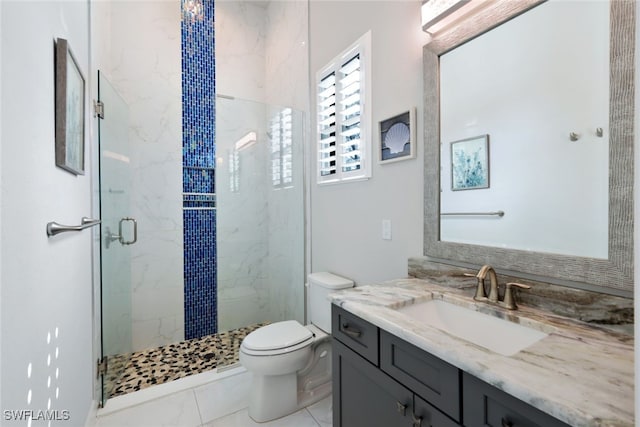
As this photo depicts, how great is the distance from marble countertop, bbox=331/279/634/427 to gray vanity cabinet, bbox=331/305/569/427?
0.04 m

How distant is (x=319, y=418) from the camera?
5.68 feet

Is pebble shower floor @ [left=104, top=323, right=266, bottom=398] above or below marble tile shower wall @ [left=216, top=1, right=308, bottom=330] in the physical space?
below

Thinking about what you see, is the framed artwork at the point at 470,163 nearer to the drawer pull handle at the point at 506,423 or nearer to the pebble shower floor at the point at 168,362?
the drawer pull handle at the point at 506,423

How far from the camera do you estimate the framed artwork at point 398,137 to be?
4.86 feet

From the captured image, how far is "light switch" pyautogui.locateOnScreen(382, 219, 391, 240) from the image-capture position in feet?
5.36

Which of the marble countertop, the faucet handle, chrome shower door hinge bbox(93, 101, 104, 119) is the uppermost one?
chrome shower door hinge bbox(93, 101, 104, 119)

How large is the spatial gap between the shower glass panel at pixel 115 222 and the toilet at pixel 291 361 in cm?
102

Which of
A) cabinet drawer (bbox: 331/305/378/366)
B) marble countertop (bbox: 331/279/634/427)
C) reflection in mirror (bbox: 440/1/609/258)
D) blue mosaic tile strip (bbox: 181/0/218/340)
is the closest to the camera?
marble countertop (bbox: 331/279/634/427)

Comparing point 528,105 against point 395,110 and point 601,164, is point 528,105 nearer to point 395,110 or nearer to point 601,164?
point 601,164

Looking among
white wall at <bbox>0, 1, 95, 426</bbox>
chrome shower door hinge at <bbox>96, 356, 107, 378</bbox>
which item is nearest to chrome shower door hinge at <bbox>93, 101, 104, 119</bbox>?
white wall at <bbox>0, 1, 95, 426</bbox>

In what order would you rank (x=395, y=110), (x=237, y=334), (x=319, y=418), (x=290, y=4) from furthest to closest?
(x=290, y=4) → (x=237, y=334) → (x=319, y=418) → (x=395, y=110)

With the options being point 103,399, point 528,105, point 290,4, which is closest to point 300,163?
point 290,4

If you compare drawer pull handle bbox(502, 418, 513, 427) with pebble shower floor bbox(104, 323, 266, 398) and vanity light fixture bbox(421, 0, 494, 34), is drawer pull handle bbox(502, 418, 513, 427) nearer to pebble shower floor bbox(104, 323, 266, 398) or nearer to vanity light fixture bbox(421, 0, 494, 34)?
vanity light fixture bbox(421, 0, 494, 34)

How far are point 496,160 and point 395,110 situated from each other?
61 cm
